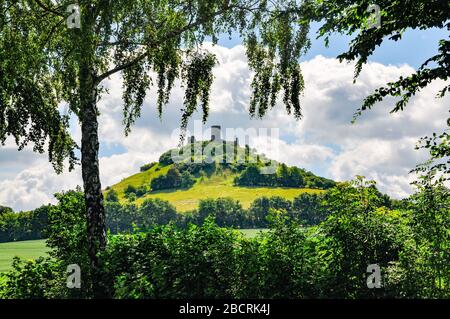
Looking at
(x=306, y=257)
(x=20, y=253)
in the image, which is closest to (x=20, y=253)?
(x=20, y=253)

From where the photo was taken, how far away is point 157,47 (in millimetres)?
12750

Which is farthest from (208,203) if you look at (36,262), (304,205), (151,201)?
(36,262)

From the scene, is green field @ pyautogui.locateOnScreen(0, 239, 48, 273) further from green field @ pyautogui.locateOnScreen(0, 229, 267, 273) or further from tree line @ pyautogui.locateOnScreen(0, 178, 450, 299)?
tree line @ pyautogui.locateOnScreen(0, 178, 450, 299)

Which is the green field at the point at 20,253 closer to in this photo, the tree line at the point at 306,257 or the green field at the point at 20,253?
the green field at the point at 20,253

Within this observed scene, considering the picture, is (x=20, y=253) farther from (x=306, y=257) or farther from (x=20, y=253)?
(x=306, y=257)

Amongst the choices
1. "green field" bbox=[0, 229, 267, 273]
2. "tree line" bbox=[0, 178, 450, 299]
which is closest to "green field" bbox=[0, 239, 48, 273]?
"green field" bbox=[0, 229, 267, 273]

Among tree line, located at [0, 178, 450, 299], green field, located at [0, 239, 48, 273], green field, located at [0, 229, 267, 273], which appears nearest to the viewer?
tree line, located at [0, 178, 450, 299]

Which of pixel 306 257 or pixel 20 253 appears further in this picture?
pixel 20 253

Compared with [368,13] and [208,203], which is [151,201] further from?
[368,13]

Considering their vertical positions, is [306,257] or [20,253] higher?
[306,257]

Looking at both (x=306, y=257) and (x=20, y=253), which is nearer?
(x=306, y=257)

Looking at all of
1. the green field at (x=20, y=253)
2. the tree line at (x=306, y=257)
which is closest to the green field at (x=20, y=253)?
the green field at (x=20, y=253)

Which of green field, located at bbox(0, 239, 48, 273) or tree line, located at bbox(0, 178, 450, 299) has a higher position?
tree line, located at bbox(0, 178, 450, 299)

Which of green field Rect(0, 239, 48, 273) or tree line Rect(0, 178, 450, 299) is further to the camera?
green field Rect(0, 239, 48, 273)
